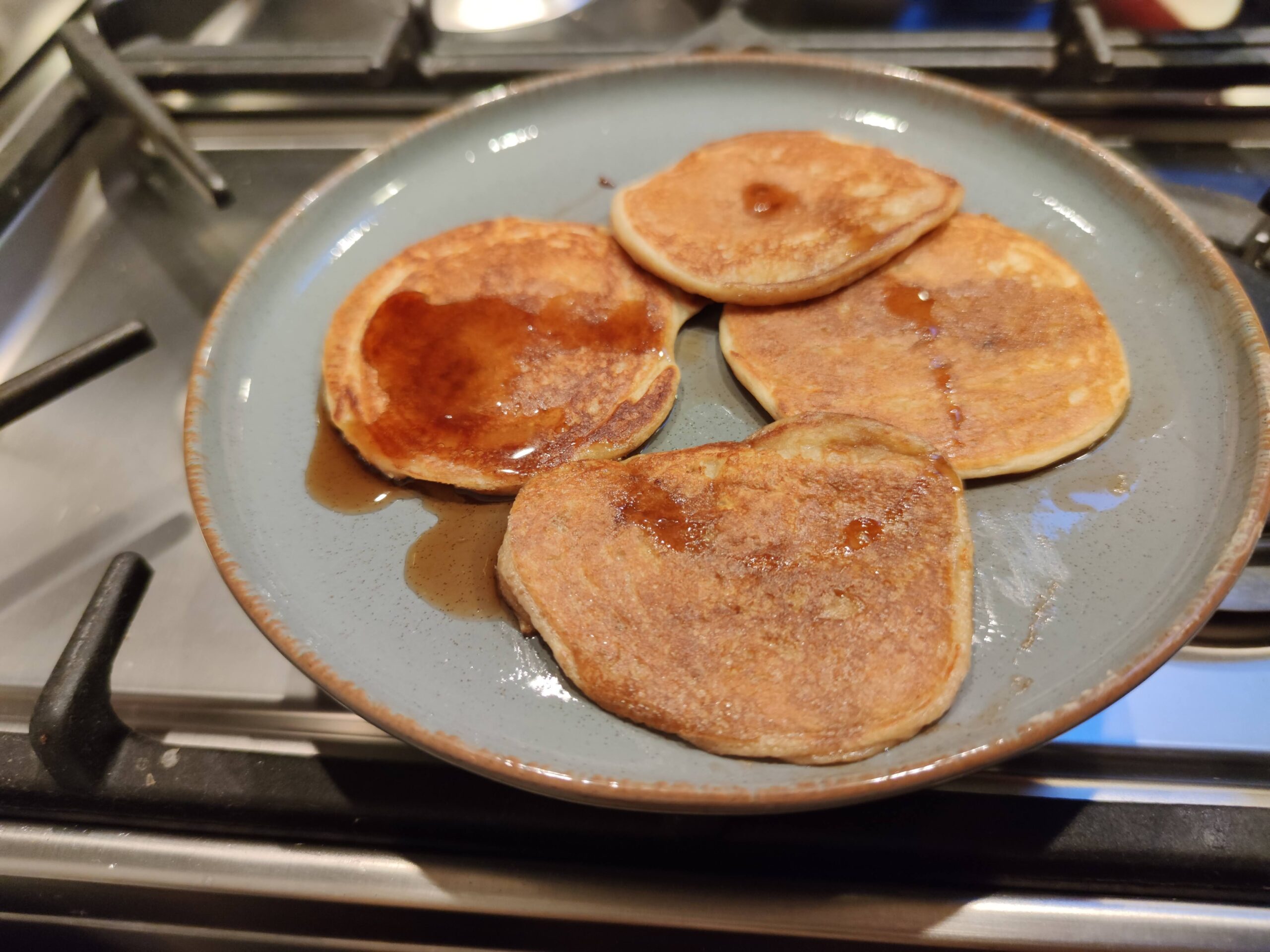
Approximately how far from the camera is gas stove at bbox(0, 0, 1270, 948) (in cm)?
100

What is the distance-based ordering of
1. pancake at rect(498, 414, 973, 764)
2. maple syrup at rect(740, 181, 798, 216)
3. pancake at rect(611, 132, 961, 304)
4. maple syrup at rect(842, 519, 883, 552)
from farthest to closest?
maple syrup at rect(740, 181, 798, 216)
pancake at rect(611, 132, 961, 304)
maple syrup at rect(842, 519, 883, 552)
pancake at rect(498, 414, 973, 764)

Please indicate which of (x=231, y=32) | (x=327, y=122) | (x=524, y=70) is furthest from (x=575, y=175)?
(x=231, y=32)

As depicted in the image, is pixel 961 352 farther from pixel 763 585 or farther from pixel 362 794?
pixel 362 794

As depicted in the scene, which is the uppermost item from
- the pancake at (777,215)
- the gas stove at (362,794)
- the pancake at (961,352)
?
the pancake at (777,215)

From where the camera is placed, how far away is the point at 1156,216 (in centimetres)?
136

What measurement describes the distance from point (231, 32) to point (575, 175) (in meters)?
1.42

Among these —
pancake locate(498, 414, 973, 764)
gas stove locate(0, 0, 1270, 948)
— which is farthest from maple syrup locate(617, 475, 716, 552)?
gas stove locate(0, 0, 1270, 948)

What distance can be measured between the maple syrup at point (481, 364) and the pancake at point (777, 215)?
143 millimetres

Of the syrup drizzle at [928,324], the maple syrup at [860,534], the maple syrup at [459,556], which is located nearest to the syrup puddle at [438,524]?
the maple syrup at [459,556]

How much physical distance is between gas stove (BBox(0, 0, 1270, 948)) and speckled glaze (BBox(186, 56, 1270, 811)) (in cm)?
18

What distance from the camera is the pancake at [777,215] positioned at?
1.33 m

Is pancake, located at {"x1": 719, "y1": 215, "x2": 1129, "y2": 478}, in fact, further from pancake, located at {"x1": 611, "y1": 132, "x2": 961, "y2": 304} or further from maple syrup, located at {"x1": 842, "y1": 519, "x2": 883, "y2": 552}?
maple syrup, located at {"x1": 842, "y1": 519, "x2": 883, "y2": 552}

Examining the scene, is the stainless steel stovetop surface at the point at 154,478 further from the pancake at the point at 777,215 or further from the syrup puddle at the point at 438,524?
the pancake at the point at 777,215

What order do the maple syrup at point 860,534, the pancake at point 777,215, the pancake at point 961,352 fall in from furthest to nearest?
the pancake at point 777,215 → the pancake at point 961,352 → the maple syrup at point 860,534
